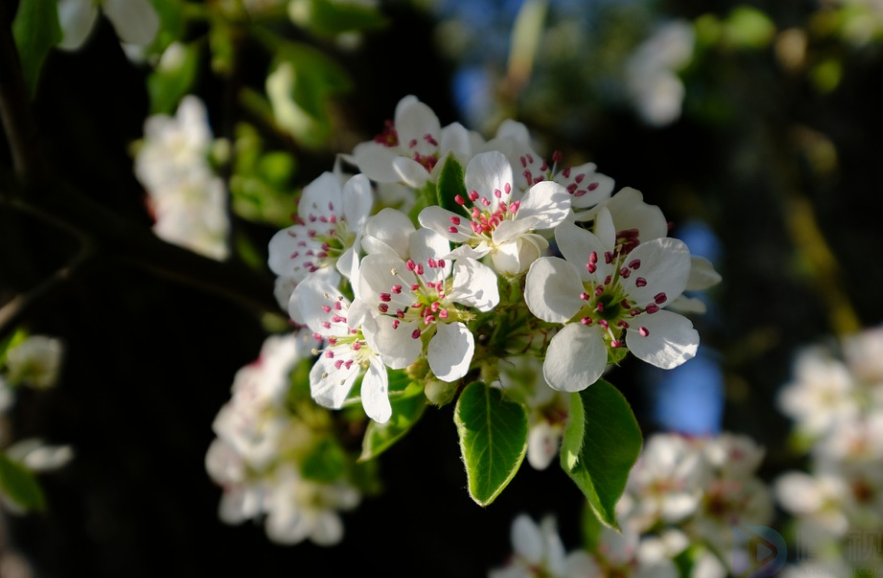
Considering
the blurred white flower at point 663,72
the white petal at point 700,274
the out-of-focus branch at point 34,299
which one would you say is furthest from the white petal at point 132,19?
the blurred white flower at point 663,72

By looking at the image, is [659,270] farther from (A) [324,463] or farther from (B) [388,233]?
(A) [324,463]

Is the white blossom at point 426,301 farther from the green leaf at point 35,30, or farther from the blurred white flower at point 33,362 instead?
the blurred white flower at point 33,362

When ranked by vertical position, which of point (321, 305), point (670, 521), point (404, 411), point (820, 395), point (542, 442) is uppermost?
point (321, 305)

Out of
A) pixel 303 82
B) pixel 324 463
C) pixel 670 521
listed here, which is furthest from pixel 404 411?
pixel 303 82

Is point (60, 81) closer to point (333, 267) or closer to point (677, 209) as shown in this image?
point (333, 267)

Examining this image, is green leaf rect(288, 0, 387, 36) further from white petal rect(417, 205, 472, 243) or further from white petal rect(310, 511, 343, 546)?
white petal rect(310, 511, 343, 546)
